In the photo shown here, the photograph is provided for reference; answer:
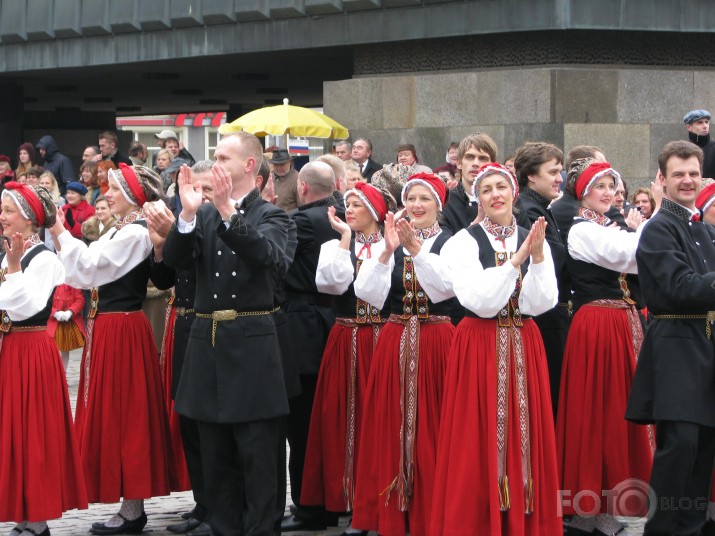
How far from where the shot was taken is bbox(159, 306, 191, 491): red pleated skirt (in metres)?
7.95

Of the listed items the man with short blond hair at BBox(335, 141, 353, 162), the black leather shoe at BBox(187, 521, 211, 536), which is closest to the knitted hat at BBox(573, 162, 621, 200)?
the black leather shoe at BBox(187, 521, 211, 536)

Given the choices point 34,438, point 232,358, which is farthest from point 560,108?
point 34,438

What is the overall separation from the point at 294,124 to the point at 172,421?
7778 mm

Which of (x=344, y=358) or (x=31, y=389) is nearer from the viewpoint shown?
(x=31, y=389)

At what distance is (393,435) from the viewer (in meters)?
7.21

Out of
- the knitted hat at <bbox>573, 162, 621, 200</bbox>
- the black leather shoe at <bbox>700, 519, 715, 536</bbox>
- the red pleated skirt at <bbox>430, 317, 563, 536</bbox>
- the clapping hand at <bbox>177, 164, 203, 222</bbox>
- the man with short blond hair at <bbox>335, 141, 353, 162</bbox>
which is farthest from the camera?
the man with short blond hair at <bbox>335, 141, 353, 162</bbox>

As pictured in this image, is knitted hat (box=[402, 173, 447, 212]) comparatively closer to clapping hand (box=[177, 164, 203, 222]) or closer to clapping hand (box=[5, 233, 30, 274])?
clapping hand (box=[177, 164, 203, 222])

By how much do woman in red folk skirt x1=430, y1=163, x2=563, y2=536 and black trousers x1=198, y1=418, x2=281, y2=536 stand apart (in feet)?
2.96

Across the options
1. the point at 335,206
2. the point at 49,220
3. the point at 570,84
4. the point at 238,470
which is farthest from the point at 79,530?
the point at 570,84

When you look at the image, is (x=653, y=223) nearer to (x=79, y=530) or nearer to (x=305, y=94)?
(x=79, y=530)

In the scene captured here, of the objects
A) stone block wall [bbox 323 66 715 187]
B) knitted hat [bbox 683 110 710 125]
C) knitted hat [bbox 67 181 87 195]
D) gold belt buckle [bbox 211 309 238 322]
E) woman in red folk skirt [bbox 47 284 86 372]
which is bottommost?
woman in red folk skirt [bbox 47 284 86 372]

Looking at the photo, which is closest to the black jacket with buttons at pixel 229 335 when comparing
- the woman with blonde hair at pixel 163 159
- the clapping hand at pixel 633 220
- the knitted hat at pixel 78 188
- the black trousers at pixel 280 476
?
the black trousers at pixel 280 476

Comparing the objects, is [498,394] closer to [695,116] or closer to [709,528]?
[709,528]

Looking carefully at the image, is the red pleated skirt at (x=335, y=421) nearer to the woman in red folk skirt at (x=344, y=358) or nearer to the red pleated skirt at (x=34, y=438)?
the woman in red folk skirt at (x=344, y=358)
